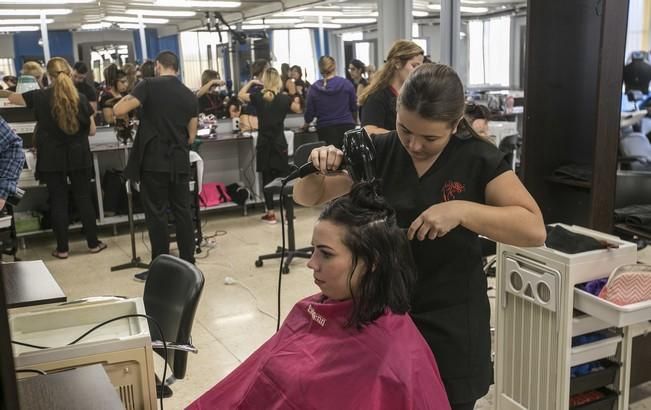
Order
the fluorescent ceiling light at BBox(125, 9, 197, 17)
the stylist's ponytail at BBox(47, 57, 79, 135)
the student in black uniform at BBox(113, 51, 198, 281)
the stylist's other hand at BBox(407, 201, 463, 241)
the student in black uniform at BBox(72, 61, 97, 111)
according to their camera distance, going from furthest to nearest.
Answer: the fluorescent ceiling light at BBox(125, 9, 197, 17)
the student in black uniform at BBox(72, 61, 97, 111)
the stylist's ponytail at BBox(47, 57, 79, 135)
the student in black uniform at BBox(113, 51, 198, 281)
the stylist's other hand at BBox(407, 201, 463, 241)

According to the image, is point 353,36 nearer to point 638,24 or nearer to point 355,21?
point 355,21

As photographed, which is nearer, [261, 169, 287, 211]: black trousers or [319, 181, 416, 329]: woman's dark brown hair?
[319, 181, 416, 329]: woman's dark brown hair

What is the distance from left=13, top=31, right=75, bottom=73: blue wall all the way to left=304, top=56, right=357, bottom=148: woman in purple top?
Result: 8.60 metres

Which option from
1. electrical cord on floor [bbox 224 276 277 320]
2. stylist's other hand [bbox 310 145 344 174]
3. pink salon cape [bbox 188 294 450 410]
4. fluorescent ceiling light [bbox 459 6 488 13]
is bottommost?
electrical cord on floor [bbox 224 276 277 320]

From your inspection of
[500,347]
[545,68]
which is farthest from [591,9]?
[500,347]

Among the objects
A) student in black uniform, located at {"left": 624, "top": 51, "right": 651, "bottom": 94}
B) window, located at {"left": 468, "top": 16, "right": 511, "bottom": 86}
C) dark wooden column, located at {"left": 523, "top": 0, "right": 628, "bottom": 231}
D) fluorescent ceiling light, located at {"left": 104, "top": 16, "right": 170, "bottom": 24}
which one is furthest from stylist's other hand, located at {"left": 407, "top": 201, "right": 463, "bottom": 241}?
window, located at {"left": 468, "top": 16, "right": 511, "bottom": 86}

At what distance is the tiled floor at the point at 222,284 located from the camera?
9.81 feet

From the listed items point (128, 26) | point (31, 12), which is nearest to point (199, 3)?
point (31, 12)

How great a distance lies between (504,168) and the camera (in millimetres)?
1302

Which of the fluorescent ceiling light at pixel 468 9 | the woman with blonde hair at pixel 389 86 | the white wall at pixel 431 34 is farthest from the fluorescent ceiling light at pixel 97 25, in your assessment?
the woman with blonde hair at pixel 389 86

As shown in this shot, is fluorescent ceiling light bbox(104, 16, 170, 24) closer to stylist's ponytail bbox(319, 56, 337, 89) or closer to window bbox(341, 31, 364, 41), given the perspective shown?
window bbox(341, 31, 364, 41)

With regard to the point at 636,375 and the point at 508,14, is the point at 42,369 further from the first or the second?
the point at 508,14

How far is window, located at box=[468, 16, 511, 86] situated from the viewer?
11.1m

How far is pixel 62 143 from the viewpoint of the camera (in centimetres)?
451
